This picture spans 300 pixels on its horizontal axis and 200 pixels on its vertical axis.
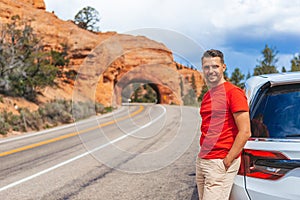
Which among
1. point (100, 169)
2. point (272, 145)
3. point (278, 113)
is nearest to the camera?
point (272, 145)

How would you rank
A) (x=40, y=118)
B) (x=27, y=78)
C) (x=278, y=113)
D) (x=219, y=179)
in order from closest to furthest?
1. (x=219, y=179)
2. (x=278, y=113)
3. (x=40, y=118)
4. (x=27, y=78)

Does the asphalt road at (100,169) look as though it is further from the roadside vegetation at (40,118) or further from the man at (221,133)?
the roadside vegetation at (40,118)

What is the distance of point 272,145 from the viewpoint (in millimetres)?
2703

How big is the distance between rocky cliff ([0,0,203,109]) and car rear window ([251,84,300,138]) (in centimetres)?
165

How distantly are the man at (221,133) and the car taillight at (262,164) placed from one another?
71 millimetres

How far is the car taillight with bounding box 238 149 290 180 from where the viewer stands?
264 centimetres

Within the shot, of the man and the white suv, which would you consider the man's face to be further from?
the white suv

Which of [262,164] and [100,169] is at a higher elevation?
[262,164]

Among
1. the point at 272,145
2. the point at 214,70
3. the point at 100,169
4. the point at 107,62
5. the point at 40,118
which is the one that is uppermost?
the point at 107,62

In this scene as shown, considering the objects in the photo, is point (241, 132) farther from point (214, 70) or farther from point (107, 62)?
point (107, 62)

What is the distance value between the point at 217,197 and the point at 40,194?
3.86m

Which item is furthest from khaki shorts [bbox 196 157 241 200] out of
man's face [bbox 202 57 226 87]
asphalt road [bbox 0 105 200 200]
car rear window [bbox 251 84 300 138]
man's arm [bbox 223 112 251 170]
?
asphalt road [bbox 0 105 200 200]

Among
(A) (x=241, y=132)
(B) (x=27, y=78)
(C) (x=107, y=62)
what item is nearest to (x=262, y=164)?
(A) (x=241, y=132)

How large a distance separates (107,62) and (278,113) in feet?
24.6
